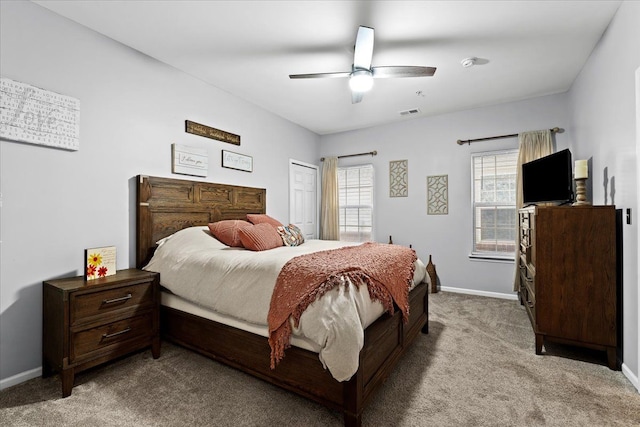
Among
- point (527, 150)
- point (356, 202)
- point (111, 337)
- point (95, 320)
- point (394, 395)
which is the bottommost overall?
point (394, 395)

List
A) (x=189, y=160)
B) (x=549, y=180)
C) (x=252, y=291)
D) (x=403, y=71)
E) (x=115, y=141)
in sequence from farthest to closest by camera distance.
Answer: (x=189, y=160) < (x=549, y=180) < (x=115, y=141) < (x=403, y=71) < (x=252, y=291)

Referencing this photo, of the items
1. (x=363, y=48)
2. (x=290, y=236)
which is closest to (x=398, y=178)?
(x=290, y=236)

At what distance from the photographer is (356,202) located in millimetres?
5379

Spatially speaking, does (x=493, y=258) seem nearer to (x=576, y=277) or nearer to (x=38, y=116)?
(x=576, y=277)

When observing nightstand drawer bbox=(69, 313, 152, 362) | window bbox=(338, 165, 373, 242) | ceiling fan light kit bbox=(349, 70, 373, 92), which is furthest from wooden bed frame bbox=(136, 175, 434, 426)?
window bbox=(338, 165, 373, 242)

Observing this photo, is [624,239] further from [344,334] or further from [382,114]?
[382,114]

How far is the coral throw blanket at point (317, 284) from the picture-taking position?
173cm

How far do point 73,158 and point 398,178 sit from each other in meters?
4.15

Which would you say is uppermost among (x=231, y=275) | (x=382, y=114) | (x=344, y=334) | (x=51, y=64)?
(x=382, y=114)

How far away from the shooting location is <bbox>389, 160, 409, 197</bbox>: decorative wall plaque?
16.0ft

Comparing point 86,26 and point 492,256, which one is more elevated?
point 86,26

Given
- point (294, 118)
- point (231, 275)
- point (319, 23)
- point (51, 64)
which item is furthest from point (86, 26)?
point (294, 118)

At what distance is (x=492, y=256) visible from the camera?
4.22m

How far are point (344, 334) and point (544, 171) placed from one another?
3.01m
